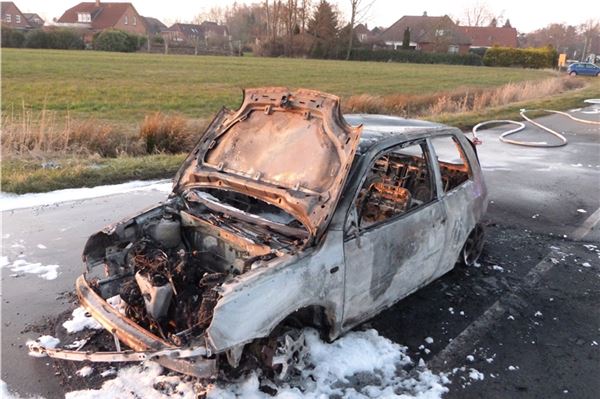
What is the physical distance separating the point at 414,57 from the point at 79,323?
63.9 m

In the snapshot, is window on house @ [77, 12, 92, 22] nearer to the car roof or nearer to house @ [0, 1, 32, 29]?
house @ [0, 1, 32, 29]

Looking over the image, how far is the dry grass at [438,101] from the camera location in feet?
52.1

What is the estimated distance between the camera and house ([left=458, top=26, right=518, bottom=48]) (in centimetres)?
8712

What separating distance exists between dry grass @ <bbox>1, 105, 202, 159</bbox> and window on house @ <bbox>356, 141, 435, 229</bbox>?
6406 millimetres

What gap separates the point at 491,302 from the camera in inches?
196

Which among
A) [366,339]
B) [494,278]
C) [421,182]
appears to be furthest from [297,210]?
[494,278]

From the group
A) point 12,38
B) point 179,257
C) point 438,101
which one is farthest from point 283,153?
point 12,38

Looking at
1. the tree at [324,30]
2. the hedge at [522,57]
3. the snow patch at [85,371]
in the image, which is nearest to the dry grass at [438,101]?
the snow patch at [85,371]

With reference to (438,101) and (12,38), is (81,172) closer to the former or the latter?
(438,101)

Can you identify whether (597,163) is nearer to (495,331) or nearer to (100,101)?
(495,331)

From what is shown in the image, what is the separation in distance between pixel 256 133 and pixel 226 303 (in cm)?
187

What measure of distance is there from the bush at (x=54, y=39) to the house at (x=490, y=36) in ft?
207

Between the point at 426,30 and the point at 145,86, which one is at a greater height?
the point at 426,30

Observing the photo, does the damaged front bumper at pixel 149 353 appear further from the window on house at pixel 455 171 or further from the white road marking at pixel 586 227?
the white road marking at pixel 586 227
